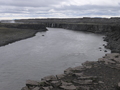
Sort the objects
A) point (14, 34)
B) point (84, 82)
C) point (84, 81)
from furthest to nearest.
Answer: point (14, 34)
point (84, 81)
point (84, 82)

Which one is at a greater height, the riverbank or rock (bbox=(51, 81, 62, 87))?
the riverbank

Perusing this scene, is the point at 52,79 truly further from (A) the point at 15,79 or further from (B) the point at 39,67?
(B) the point at 39,67

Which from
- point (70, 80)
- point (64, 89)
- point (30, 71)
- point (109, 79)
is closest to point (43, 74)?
point (30, 71)

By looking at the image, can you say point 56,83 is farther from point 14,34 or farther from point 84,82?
point 14,34

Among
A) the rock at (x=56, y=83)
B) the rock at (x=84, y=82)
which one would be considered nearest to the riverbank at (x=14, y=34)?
the rock at (x=56, y=83)

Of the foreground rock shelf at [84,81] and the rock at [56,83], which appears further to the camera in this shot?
the rock at [56,83]

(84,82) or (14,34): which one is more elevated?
(14,34)

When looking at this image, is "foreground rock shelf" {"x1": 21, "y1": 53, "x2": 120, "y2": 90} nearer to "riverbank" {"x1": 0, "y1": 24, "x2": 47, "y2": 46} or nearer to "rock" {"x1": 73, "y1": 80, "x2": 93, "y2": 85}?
"rock" {"x1": 73, "y1": 80, "x2": 93, "y2": 85}

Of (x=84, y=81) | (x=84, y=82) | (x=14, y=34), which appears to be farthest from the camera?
(x=14, y=34)

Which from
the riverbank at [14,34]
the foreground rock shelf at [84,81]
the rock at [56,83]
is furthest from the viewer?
the riverbank at [14,34]

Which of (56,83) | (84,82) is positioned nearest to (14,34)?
(56,83)

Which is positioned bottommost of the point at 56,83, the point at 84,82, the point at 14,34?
the point at 56,83

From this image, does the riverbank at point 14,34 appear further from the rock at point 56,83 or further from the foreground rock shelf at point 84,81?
the rock at point 56,83

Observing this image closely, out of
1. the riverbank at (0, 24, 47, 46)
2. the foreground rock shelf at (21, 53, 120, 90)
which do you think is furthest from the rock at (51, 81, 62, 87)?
the riverbank at (0, 24, 47, 46)
